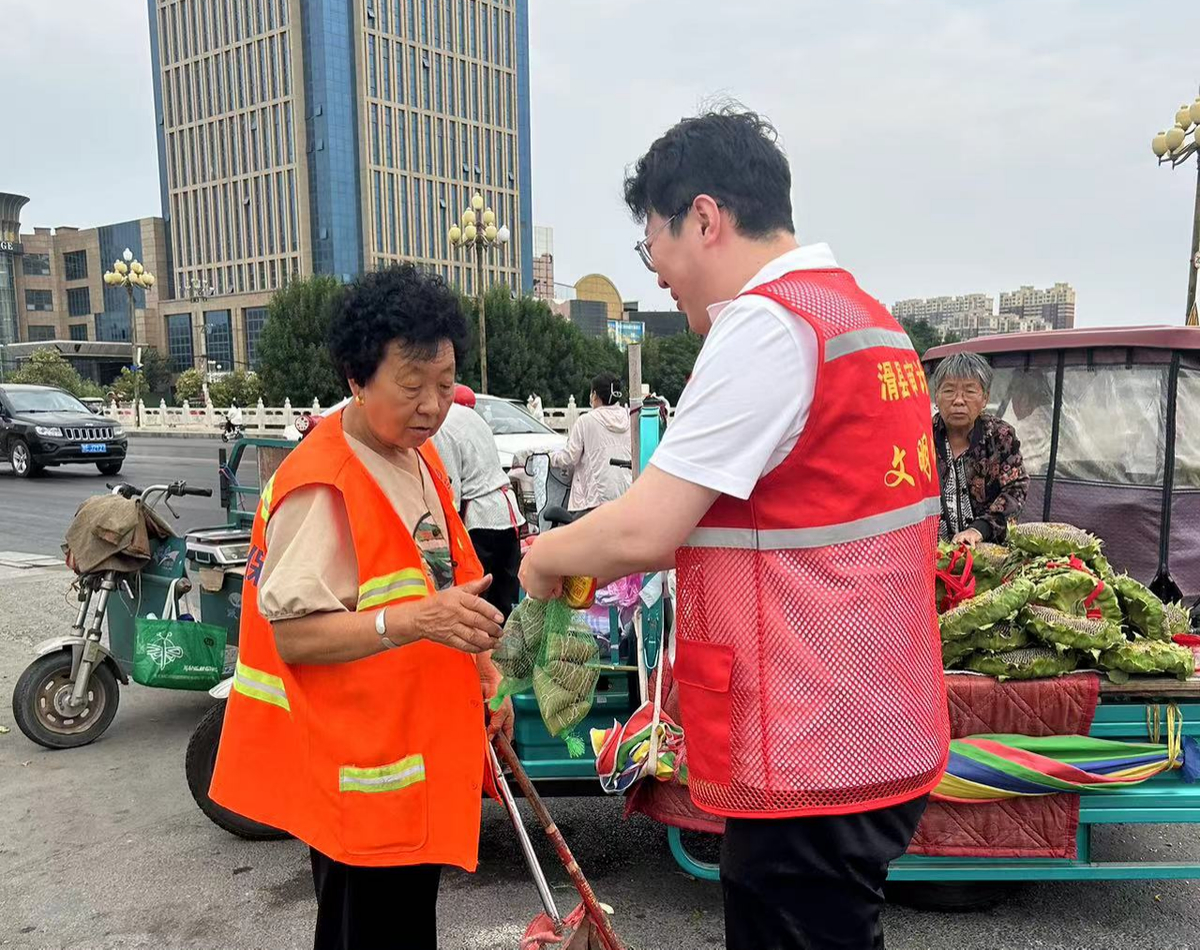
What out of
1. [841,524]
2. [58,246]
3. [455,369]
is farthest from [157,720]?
[58,246]

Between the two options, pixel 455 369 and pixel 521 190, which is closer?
pixel 455 369

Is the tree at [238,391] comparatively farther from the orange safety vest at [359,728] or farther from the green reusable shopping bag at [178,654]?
the orange safety vest at [359,728]

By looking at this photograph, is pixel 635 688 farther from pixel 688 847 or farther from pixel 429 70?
pixel 429 70

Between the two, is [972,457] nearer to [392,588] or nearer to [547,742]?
[547,742]

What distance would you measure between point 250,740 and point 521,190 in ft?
304

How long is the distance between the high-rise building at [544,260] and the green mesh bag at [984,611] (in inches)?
3870

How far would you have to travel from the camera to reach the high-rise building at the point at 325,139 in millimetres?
76125

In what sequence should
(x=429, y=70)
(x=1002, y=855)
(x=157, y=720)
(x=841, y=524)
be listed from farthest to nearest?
(x=429, y=70) → (x=157, y=720) → (x=1002, y=855) → (x=841, y=524)

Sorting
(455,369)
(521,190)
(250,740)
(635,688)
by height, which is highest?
(521,190)

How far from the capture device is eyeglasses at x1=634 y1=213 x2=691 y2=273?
1.59m

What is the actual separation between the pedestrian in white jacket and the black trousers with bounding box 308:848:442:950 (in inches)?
196

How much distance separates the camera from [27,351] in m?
76.8

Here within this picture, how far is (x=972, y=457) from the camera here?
4.38 metres

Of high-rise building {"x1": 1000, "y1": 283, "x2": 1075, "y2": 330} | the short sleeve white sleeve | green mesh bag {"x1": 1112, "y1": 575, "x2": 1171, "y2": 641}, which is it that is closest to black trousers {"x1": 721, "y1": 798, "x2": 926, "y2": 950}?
the short sleeve white sleeve
